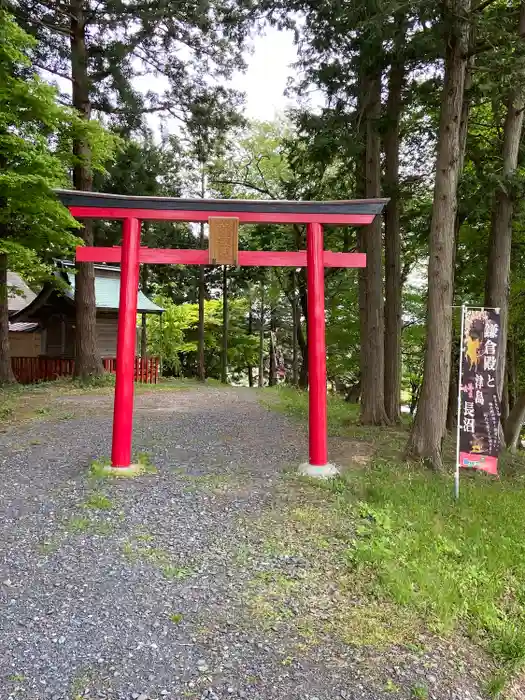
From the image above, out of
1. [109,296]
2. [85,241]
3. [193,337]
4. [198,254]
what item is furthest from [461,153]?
[193,337]

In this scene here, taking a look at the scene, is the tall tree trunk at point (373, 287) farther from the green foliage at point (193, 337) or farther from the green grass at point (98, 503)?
the green foliage at point (193, 337)

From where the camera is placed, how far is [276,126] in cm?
1845

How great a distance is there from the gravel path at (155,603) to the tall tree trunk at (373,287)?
466cm

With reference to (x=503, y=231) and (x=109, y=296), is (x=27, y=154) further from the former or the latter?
(x=109, y=296)

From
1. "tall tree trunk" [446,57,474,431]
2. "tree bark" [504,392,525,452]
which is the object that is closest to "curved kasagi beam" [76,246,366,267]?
"tall tree trunk" [446,57,474,431]

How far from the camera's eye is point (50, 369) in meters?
17.3

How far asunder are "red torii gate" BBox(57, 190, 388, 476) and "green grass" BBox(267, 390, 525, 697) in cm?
95

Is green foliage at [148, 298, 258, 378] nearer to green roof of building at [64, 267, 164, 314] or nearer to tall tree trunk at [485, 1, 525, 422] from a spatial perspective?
green roof of building at [64, 267, 164, 314]

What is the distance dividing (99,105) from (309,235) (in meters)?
10.5

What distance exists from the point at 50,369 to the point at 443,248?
14.3 m

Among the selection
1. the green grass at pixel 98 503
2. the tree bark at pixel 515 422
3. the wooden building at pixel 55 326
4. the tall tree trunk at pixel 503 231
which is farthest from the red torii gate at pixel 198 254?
the wooden building at pixel 55 326

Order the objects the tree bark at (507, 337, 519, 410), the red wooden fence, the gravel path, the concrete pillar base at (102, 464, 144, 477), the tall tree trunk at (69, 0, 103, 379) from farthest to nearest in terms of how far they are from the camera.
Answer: the red wooden fence → the tree bark at (507, 337, 519, 410) → the tall tree trunk at (69, 0, 103, 379) → the concrete pillar base at (102, 464, 144, 477) → the gravel path

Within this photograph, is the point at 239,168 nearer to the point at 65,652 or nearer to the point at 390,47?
the point at 390,47

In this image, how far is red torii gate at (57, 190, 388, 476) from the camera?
6094mm
